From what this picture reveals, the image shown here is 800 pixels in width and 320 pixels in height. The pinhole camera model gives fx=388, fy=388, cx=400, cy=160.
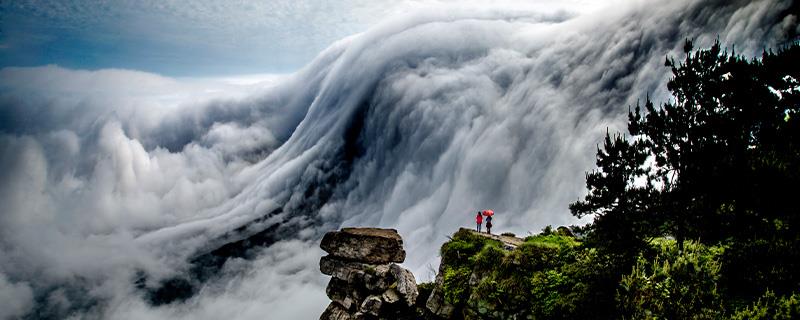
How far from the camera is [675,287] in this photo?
12.3m

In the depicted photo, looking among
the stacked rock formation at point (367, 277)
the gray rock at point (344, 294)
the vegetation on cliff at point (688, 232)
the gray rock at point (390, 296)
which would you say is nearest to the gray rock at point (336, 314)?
the stacked rock formation at point (367, 277)

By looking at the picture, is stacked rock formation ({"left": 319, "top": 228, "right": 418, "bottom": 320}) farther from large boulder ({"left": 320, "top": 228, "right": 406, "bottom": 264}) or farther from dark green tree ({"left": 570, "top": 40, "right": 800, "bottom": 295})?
dark green tree ({"left": 570, "top": 40, "right": 800, "bottom": 295})

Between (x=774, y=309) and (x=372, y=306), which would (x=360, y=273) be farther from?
(x=774, y=309)

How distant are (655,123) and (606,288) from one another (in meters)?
8.70

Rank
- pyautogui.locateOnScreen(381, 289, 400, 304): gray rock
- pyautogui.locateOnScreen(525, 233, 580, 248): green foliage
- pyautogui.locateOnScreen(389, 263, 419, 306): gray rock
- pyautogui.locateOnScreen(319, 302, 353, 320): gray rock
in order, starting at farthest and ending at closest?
pyautogui.locateOnScreen(319, 302, 353, 320): gray rock → pyautogui.locateOnScreen(389, 263, 419, 306): gray rock → pyautogui.locateOnScreen(381, 289, 400, 304): gray rock → pyautogui.locateOnScreen(525, 233, 580, 248): green foliage

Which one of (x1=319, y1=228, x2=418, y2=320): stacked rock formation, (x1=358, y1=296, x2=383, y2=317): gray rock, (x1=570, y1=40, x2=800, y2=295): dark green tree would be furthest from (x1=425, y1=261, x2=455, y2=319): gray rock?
(x1=570, y1=40, x2=800, y2=295): dark green tree

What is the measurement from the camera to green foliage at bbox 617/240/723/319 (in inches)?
464

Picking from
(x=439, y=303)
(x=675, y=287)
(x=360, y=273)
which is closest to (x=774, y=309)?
(x=675, y=287)

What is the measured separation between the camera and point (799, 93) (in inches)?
571

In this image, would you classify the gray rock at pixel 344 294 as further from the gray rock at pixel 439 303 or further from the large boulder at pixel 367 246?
the gray rock at pixel 439 303

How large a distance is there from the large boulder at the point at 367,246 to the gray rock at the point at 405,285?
71.7 inches

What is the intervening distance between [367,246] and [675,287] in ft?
47.5

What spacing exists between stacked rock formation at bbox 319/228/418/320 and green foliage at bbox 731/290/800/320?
1271cm

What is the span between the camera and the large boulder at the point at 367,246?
2198cm
